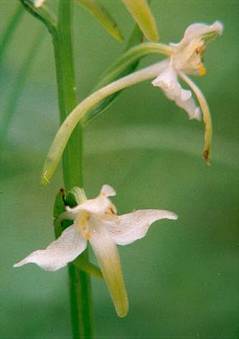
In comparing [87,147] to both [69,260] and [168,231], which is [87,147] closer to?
[168,231]

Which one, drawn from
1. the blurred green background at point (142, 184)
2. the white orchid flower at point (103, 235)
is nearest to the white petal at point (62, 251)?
the white orchid flower at point (103, 235)

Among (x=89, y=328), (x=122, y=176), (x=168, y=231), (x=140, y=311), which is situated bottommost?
(x=89, y=328)

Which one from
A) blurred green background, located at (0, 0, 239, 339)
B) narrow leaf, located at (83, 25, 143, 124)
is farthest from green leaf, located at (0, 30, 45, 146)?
narrow leaf, located at (83, 25, 143, 124)

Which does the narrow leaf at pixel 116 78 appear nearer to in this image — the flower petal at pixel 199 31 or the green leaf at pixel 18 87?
the flower petal at pixel 199 31

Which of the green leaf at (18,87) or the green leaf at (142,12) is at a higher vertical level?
the green leaf at (18,87)

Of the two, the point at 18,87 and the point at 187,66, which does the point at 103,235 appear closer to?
the point at 187,66

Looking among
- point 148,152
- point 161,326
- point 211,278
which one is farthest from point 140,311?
point 148,152
